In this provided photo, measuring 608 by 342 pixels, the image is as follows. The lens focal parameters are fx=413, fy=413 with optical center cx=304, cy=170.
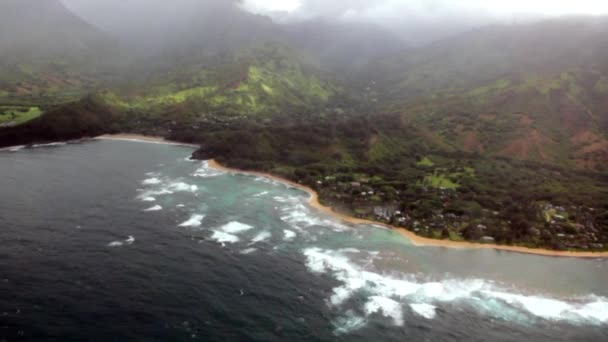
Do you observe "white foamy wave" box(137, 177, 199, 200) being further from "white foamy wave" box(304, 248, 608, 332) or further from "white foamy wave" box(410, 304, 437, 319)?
"white foamy wave" box(410, 304, 437, 319)

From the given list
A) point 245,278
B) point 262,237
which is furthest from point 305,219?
point 245,278

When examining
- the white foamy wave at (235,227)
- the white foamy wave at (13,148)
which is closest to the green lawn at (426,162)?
the white foamy wave at (235,227)

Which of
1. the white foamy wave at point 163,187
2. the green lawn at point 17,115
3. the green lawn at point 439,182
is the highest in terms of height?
the green lawn at point 17,115

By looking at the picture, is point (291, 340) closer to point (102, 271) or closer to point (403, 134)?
point (102, 271)

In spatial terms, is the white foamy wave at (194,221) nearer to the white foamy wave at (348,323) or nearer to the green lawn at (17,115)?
the white foamy wave at (348,323)

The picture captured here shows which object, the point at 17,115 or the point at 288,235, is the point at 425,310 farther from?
the point at 17,115

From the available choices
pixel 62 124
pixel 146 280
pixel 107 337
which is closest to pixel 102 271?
pixel 146 280
